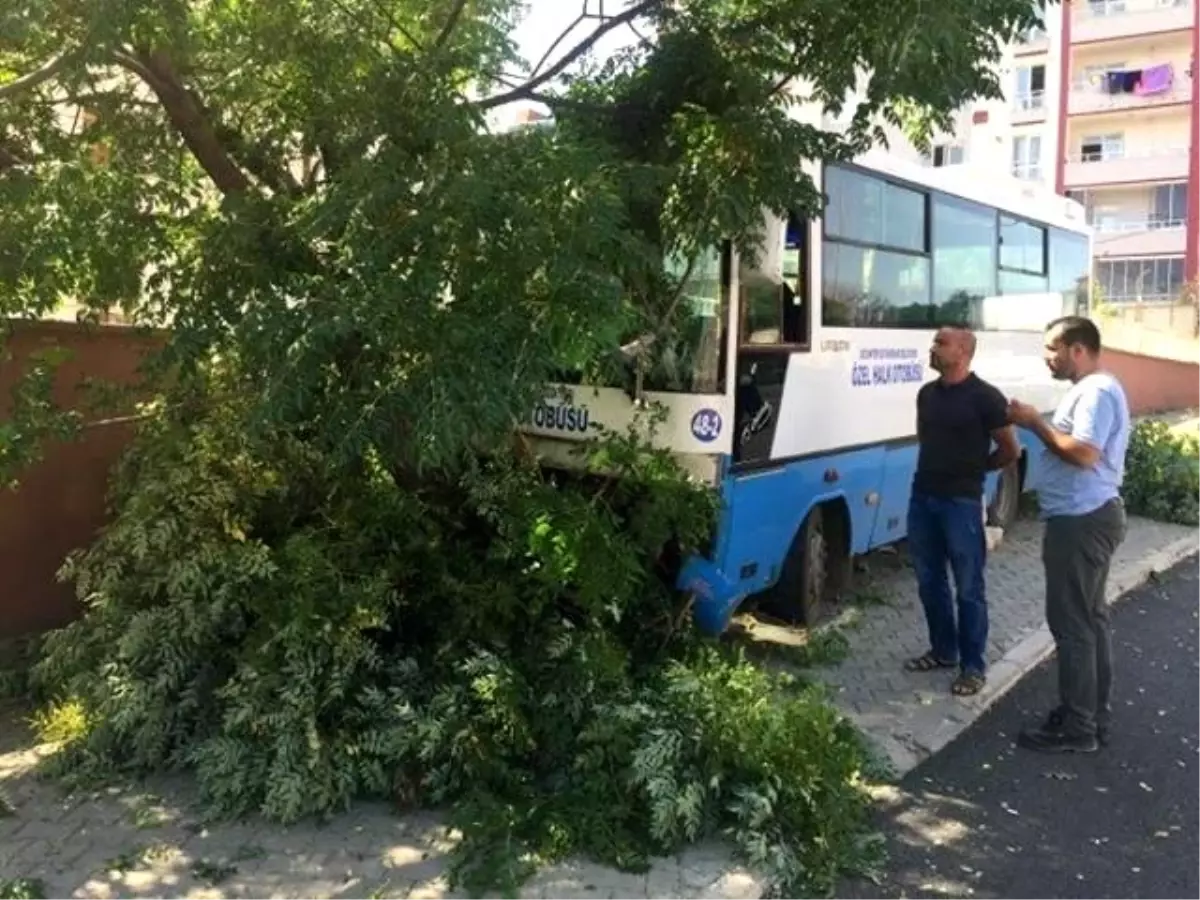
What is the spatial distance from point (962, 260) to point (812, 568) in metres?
2.95

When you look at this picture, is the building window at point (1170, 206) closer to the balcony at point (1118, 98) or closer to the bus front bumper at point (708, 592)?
the balcony at point (1118, 98)

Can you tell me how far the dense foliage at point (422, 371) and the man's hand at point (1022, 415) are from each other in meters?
1.42

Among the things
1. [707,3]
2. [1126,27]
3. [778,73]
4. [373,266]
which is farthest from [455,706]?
[1126,27]

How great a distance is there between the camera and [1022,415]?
5574 mm

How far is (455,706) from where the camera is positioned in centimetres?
467

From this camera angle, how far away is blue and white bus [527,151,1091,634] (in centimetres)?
568

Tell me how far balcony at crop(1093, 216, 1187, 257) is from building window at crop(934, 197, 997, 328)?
37.4 m

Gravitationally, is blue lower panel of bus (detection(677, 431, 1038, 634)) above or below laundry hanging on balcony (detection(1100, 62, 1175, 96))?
below

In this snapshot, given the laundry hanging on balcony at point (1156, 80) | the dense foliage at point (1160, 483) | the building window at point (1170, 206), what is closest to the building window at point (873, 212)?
the dense foliage at point (1160, 483)

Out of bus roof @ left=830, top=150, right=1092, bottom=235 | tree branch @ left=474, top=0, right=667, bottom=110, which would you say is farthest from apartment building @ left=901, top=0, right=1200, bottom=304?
tree branch @ left=474, top=0, right=667, bottom=110

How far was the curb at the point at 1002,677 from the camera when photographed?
17.3 feet

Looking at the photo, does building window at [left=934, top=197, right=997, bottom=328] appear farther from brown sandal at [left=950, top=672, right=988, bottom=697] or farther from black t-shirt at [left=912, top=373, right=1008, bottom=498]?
brown sandal at [left=950, top=672, right=988, bottom=697]

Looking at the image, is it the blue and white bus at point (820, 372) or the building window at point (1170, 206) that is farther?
the building window at point (1170, 206)

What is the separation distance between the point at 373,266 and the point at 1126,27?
154 feet
